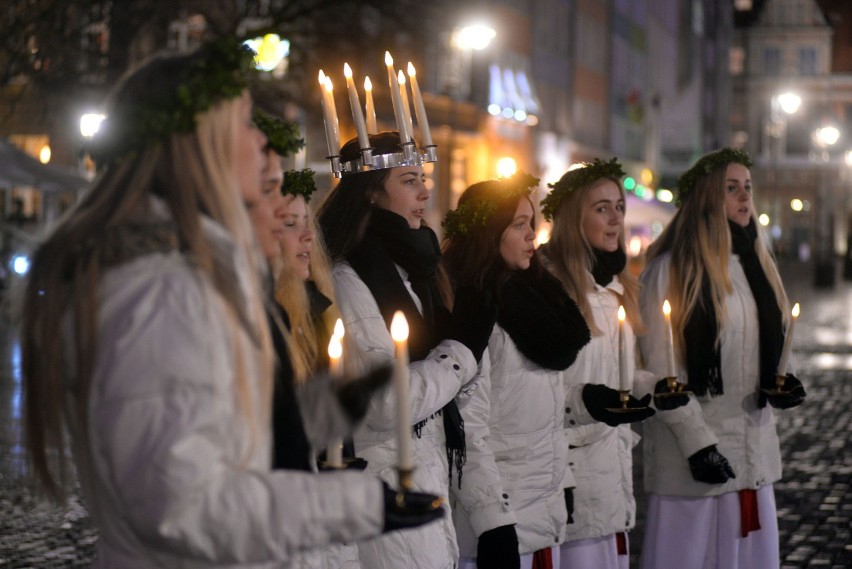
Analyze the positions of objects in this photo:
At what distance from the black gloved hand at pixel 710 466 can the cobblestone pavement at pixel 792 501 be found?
1.61 m

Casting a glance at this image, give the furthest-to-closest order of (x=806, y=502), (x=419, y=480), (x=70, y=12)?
(x=70, y=12) < (x=806, y=502) < (x=419, y=480)

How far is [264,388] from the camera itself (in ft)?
8.54

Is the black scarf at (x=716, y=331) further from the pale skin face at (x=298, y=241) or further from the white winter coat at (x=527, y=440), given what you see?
the pale skin face at (x=298, y=241)

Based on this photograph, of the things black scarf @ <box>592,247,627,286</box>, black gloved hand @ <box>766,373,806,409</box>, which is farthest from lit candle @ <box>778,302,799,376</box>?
black scarf @ <box>592,247,627,286</box>

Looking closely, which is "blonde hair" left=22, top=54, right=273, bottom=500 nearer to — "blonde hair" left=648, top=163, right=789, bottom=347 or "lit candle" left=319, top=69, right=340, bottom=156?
"lit candle" left=319, top=69, right=340, bottom=156

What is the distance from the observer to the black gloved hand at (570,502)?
564cm

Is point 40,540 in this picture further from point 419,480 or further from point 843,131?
point 843,131

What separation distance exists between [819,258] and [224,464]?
46.0m

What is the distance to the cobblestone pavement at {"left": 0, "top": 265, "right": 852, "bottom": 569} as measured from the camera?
7.82 m

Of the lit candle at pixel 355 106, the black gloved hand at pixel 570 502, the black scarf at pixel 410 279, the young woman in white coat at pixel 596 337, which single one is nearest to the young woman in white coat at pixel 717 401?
the young woman in white coat at pixel 596 337

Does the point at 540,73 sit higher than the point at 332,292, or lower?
higher

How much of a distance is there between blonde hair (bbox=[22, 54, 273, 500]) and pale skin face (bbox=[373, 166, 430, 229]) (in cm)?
215

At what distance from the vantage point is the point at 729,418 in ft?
21.2

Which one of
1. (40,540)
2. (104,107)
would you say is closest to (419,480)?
(104,107)
